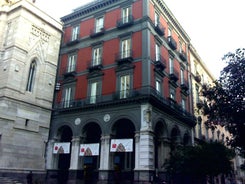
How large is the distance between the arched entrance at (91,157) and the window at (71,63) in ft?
23.4

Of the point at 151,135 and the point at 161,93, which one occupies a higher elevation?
the point at 161,93

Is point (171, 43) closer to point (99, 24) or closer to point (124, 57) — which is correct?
point (124, 57)

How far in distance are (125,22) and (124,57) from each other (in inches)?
155

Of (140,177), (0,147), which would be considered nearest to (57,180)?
(0,147)

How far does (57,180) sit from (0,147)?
644 centimetres

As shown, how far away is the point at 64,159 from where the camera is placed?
2834cm

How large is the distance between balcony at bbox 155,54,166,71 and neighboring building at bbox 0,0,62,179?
480 inches

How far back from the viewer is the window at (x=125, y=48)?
26.1 metres

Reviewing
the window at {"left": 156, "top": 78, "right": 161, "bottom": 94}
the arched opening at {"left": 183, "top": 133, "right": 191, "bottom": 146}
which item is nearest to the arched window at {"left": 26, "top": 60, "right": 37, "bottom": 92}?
the window at {"left": 156, "top": 78, "right": 161, "bottom": 94}

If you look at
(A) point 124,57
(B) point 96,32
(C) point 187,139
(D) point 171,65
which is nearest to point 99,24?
(B) point 96,32

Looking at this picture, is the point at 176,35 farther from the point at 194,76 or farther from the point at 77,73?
the point at 77,73

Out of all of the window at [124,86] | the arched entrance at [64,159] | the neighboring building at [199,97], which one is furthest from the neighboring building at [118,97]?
the neighboring building at [199,97]

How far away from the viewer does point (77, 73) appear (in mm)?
Result: 29297

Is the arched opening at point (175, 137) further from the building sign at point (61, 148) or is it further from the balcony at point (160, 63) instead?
the building sign at point (61, 148)
